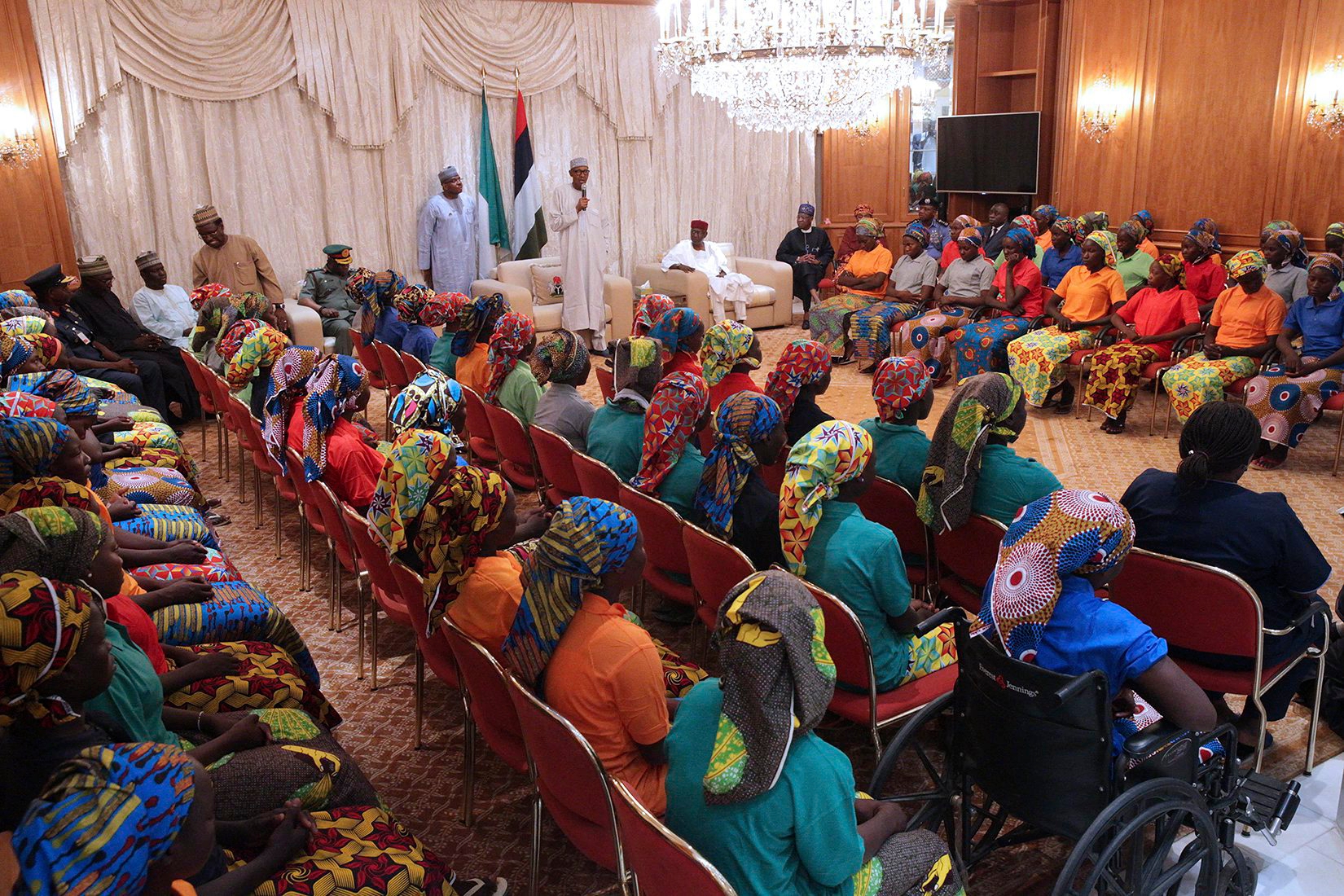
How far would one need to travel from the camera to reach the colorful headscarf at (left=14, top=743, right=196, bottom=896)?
4.56 ft

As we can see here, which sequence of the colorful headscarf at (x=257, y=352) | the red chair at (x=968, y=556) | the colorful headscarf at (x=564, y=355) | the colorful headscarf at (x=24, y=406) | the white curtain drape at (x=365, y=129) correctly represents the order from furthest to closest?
1. the white curtain drape at (x=365, y=129)
2. the colorful headscarf at (x=257, y=352)
3. the colorful headscarf at (x=564, y=355)
4. the colorful headscarf at (x=24, y=406)
5. the red chair at (x=968, y=556)

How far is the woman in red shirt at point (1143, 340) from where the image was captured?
21.6 ft

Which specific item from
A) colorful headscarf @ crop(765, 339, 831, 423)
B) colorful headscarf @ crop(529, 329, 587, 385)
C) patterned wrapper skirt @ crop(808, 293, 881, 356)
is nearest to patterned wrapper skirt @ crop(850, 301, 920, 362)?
patterned wrapper skirt @ crop(808, 293, 881, 356)

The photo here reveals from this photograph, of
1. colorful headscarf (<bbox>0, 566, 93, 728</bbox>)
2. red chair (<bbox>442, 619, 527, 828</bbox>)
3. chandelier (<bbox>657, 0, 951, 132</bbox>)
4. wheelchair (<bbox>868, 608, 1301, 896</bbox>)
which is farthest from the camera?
chandelier (<bbox>657, 0, 951, 132</bbox>)

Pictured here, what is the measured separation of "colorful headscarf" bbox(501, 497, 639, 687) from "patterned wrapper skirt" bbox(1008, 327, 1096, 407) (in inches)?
214

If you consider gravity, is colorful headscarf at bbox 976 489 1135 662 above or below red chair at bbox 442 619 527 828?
above

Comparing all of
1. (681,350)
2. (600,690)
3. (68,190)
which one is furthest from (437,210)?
(600,690)

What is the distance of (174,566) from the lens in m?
3.33

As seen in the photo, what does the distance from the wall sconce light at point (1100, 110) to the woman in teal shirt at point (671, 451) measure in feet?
23.8

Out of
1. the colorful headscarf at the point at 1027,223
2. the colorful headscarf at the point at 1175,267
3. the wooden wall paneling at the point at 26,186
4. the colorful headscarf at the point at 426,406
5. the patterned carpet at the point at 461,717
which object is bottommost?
the patterned carpet at the point at 461,717

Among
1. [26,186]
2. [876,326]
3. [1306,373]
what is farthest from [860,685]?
[26,186]

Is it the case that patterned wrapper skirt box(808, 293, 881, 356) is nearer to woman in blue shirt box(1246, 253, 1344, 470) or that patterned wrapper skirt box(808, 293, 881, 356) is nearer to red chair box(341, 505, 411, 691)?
woman in blue shirt box(1246, 253, 1344, 470)

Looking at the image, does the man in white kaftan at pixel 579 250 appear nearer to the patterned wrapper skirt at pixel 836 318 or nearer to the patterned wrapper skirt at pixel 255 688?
the patterned wrapper skirt at pixel 836 318

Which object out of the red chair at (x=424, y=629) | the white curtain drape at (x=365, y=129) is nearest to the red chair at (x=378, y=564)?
the red chair at (x=424, y=629)
